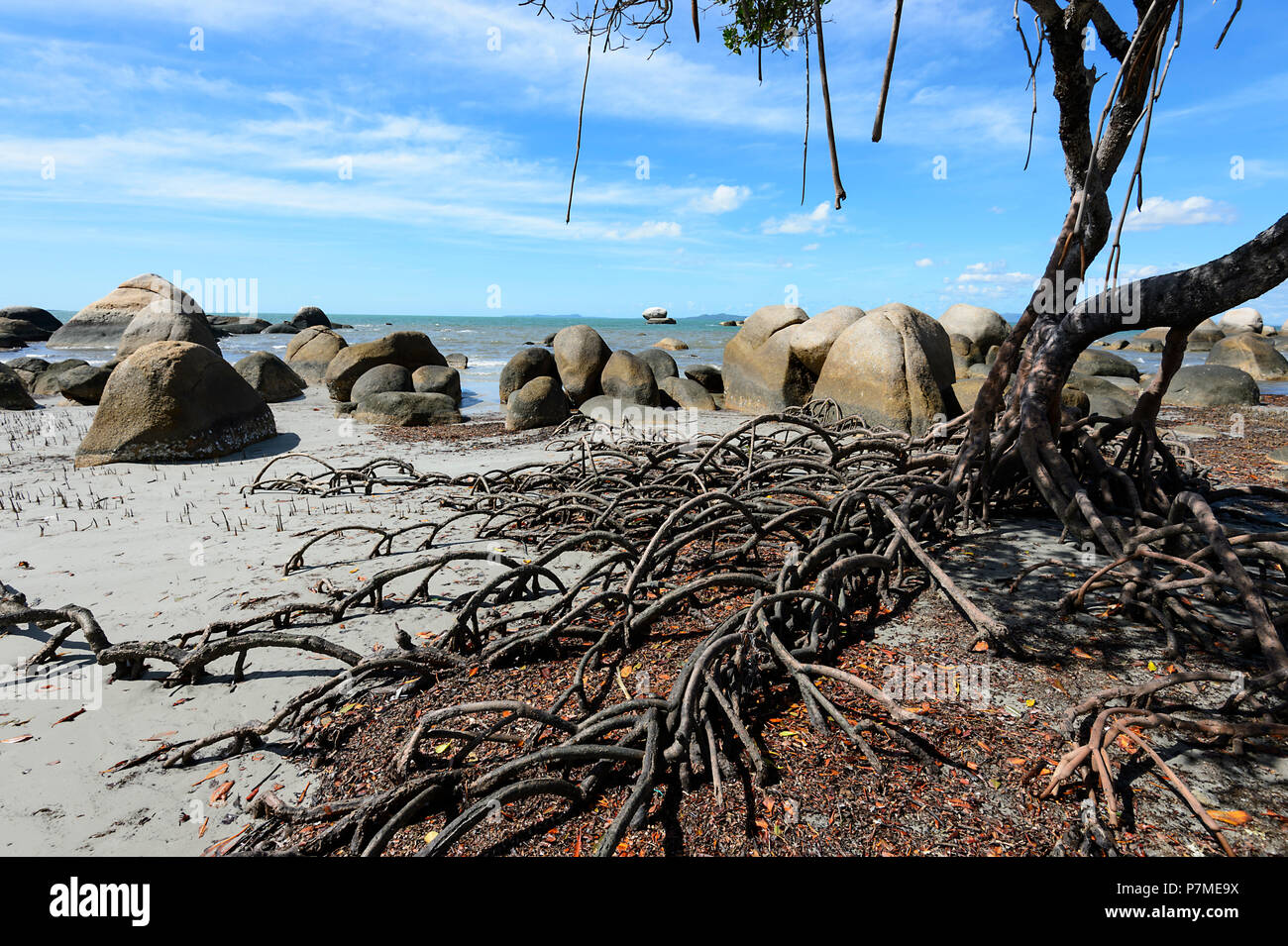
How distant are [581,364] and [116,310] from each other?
22291 mm

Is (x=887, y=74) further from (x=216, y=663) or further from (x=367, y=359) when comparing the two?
(x=367, y=359)

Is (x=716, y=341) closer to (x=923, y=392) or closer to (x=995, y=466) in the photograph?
(x=923, y=392)

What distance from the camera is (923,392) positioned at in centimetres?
955

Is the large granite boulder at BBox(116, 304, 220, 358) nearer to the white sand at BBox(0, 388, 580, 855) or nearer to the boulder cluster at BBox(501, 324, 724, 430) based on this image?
the boulder cluster at BBox(501, 324, 724, 430)

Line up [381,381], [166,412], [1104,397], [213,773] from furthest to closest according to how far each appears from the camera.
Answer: [381,381] → [1104,397] → [166,412] → [213,773]

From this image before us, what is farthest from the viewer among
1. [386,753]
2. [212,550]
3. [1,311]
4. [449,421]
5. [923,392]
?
[1,311]

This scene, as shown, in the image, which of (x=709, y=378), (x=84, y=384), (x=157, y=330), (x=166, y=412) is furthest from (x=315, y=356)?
(x=709, y=378)

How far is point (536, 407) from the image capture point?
11.1 metres

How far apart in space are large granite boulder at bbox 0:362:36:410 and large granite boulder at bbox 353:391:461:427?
302 inches

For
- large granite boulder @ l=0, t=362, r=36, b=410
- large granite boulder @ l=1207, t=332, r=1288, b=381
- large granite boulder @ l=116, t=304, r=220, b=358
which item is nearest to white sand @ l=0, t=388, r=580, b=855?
large granite boulder @ l=0, t=362, r=36, b=410

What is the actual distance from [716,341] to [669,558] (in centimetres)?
4434

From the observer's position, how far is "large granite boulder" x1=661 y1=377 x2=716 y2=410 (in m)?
13.8
